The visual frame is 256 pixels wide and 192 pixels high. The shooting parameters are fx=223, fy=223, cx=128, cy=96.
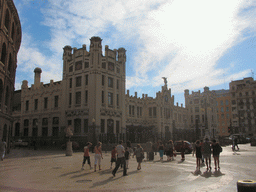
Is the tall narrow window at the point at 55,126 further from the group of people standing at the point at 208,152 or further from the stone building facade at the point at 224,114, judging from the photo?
the stone building facade at the point at 224,114

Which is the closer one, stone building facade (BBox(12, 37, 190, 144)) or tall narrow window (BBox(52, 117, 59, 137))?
stone building facade (BBox(12, 37, 190, 144))

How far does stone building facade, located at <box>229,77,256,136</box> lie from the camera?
263 ft

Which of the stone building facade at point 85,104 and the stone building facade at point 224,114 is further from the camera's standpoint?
the stone building facade at point 224,114

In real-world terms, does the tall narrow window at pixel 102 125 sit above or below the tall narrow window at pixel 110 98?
below

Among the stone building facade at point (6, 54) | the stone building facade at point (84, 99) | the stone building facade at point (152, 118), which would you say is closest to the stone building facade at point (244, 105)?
the stone building facade at point (152, 118)

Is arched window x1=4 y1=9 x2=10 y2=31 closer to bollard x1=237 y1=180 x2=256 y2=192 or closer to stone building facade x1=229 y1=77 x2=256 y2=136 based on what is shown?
bollard x1=237 y1=180 x2=256 y2=192

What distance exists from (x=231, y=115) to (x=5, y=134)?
83.9 m

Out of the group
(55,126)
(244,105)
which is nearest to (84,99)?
(55,126)

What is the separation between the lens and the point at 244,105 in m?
82.6

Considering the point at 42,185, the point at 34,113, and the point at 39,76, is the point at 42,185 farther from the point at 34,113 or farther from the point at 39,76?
the point at 39,76

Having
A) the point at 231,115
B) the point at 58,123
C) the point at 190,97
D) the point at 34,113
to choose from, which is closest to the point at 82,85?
the point at 58,123

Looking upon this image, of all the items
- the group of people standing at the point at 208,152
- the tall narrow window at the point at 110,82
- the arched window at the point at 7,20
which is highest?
the arched window at the point at 7,20

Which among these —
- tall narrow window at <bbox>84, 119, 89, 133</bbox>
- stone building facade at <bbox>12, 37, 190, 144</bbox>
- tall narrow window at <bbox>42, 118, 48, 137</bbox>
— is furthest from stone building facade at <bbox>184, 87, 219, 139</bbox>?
tall narrow window at <bbox>42, 118, 48, 137</bbox>

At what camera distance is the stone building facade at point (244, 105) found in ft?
263
